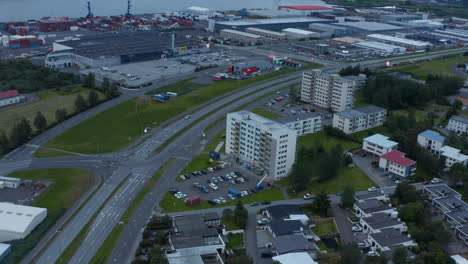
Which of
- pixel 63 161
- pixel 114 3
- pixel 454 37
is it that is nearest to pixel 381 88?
pixel 63 161

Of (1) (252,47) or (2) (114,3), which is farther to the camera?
(2) (114,3)

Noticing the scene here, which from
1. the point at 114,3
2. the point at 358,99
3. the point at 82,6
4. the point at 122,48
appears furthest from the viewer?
the point at 114,3

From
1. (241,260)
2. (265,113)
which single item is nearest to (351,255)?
(241,260)

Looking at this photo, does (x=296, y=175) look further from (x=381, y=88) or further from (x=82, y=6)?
(x=82, y=6)

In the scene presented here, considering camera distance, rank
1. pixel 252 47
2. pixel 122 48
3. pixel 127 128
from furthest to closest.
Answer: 1. pixel 252 47
2. pixel 122 48
3. pixel 127 128

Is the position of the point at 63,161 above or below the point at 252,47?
below

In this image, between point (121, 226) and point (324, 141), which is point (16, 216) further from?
point (324, 141)

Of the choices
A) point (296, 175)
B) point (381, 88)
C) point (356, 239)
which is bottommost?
point (356, 239)
